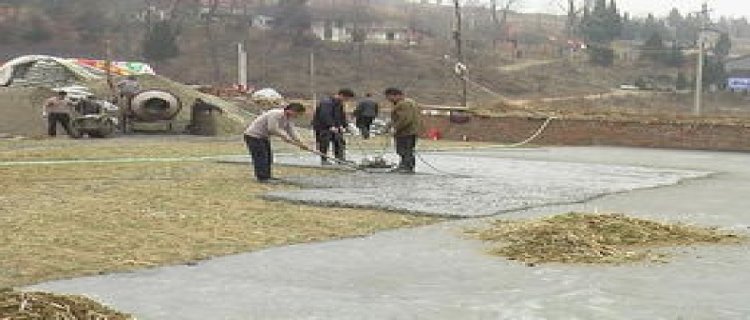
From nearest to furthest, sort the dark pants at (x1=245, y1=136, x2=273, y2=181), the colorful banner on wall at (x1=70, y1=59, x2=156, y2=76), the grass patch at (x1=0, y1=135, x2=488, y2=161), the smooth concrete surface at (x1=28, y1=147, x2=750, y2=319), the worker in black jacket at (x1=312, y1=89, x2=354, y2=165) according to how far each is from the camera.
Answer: the smooth concrete surface at (x1=28, y1=147, x2=750, y2=319), the dark pants at (x1=245, y1=136, x2=273, y2=181), the worker in black jacket at (x1=312, y1=89, x2=354, y2=165), the grass patch at (x1=0, y1=135, x2=488, y2=161), the colorful banner on wall at (x1=70, y1=59, x2=156, y2=76)

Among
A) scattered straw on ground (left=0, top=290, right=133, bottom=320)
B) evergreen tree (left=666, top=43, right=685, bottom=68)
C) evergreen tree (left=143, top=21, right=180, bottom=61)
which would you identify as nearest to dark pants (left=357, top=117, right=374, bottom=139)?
scattered straw on ground (left=0, top=290, right=133, bottom=320)

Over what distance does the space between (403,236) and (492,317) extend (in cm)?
366

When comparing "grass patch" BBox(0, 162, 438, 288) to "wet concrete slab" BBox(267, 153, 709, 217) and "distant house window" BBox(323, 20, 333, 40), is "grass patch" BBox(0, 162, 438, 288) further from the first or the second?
"distant house window" BBox(323, 20, 333, 40)

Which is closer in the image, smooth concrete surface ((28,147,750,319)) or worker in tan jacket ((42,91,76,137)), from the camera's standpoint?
smooth concrete surface ((28,147,750,319))

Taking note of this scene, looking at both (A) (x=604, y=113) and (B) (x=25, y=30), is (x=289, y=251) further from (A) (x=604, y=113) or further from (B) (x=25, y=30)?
(B) (x=25, y=30)

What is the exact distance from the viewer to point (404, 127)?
57.5ft

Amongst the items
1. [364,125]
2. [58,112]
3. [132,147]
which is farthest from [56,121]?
[364,125]

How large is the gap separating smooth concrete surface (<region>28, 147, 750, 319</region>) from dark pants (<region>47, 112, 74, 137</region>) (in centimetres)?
1811

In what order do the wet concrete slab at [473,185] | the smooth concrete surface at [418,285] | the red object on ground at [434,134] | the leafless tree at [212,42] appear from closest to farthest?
1. the smooth concrete surface at [418,285]
2. the wet concrete slab at [473,185]
3. the red object on ground at [434,134]
4. the leafless tree at [212,42]

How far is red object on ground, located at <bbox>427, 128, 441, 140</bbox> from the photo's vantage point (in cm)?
3380

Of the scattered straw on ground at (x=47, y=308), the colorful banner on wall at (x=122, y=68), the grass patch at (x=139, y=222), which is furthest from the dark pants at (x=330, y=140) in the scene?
the colorful banner on wall at (x=122, y=68)

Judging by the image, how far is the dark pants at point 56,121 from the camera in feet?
87.0

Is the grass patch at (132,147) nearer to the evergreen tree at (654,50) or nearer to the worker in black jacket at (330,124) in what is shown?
the worker in black jacket at (330,124)

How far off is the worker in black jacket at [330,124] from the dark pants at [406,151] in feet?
4.24
